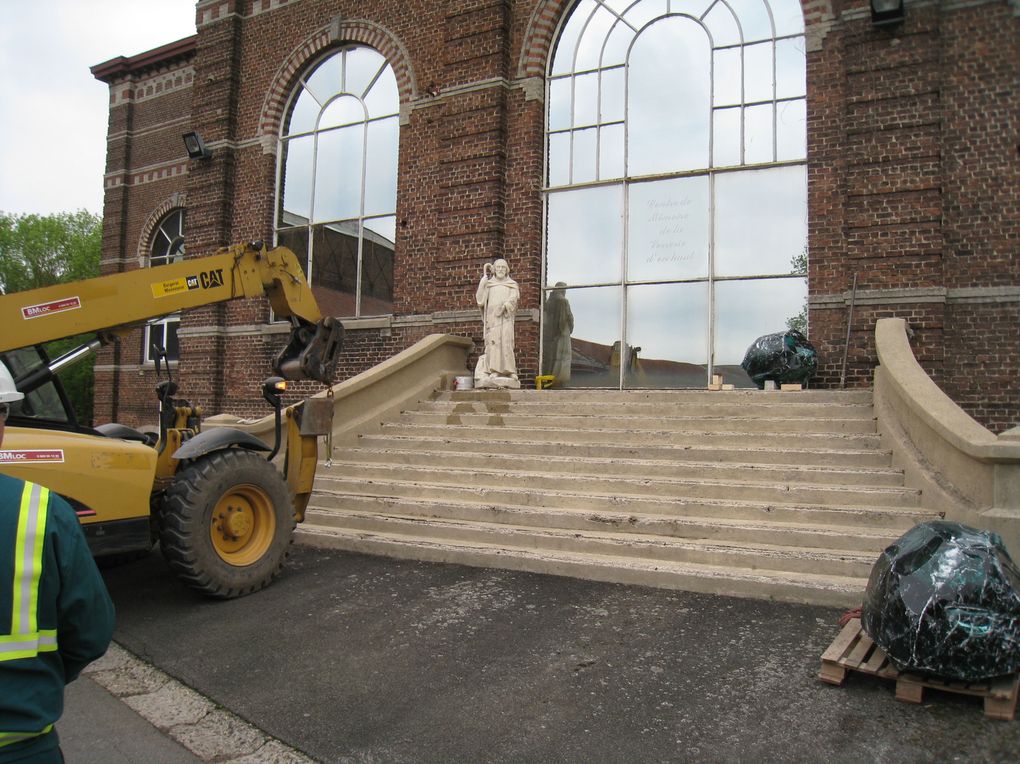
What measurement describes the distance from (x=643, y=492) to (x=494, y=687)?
348 cm

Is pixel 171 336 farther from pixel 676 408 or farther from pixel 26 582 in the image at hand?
pixel 26 582

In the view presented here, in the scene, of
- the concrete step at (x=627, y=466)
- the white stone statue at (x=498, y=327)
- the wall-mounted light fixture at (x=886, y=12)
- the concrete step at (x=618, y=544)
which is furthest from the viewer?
the white stone statue at (x=498, y=327)

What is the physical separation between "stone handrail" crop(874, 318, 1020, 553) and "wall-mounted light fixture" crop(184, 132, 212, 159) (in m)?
13.9

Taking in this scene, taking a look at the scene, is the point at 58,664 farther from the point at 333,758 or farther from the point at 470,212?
the point at 470,212

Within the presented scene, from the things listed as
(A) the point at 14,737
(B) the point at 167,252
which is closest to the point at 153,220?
(B) the point at 167,252

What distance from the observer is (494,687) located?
4.08 m

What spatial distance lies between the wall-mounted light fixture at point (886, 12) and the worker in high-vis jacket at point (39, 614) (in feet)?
38.5

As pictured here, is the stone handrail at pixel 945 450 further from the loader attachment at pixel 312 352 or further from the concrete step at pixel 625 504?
the loader attachment at pixel 312 352

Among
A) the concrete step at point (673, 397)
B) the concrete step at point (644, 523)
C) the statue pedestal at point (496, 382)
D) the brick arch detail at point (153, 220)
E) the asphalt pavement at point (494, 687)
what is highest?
the brick arch detail at point (153, 220)

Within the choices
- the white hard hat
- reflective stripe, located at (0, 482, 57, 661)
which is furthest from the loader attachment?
reflective stripe, located at (0, 482, 57, 661)

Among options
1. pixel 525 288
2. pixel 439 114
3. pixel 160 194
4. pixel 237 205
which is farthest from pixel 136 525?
pixel 160 194

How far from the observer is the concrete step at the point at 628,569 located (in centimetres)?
534

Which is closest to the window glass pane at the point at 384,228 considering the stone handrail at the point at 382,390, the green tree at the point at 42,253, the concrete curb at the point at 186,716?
the stone handrail at the point at 382,390

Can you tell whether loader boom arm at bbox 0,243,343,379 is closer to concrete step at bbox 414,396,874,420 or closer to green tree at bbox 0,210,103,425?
concrete step at bbox 414,396,874,420
